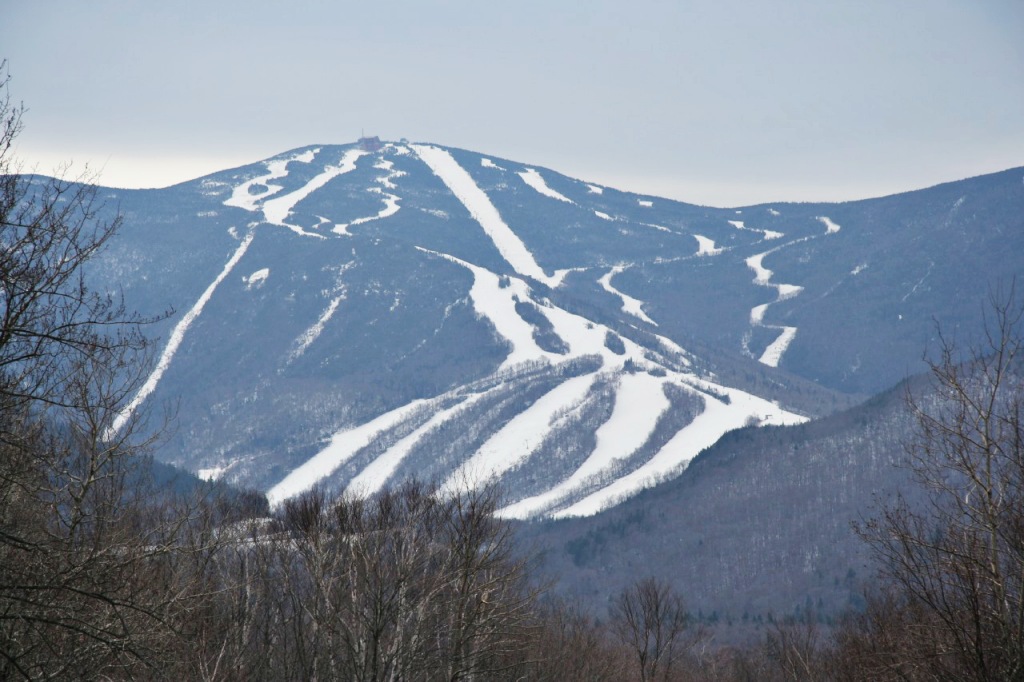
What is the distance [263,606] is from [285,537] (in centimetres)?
460

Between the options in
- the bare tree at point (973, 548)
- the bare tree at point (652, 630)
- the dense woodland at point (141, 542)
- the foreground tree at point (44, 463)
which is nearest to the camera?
the foreground tree at point (44, 463)

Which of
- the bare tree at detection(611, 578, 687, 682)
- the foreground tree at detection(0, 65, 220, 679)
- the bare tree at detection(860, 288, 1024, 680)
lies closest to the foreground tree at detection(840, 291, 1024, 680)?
the bare tree at detection(860, 288, 1024, 680)

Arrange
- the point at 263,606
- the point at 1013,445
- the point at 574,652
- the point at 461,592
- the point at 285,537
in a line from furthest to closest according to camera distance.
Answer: the point at 574,652
the point at 285,537
the point at 263,606
the point at 461,592
the point at 1013,445

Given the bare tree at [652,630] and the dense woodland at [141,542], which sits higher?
the dense woodland at [141,542]

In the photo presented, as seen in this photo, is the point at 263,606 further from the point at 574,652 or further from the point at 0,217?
A: the point at 0,217

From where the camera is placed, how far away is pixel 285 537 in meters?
56.2

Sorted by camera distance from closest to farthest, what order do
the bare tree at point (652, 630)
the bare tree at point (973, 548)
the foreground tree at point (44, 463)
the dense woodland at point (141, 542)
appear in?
the foreground tree at point (44, 463) → the dense woodland at point (141, 542) → the bare tree at point (973, 548) → the bare tree at point (652, 630)

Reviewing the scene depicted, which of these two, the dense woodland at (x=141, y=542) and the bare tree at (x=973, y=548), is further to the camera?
the bare tree at (x=973, y=548)

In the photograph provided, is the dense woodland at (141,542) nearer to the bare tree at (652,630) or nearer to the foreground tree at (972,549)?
the foreground tree at (972,549)

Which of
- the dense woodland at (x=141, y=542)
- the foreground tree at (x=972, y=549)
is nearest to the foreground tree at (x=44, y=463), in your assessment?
the dense woodland at (x=141, y=542)

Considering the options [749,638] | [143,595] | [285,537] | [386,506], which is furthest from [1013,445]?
[749,638]

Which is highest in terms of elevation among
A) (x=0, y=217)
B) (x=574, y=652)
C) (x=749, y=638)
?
(x=0, y=217)

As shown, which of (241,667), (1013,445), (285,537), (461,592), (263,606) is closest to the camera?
(1013,445)

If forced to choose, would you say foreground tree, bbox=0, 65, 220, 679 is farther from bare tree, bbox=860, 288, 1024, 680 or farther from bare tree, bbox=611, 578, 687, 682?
bare tree, bbox=611, 578, 687, 682
